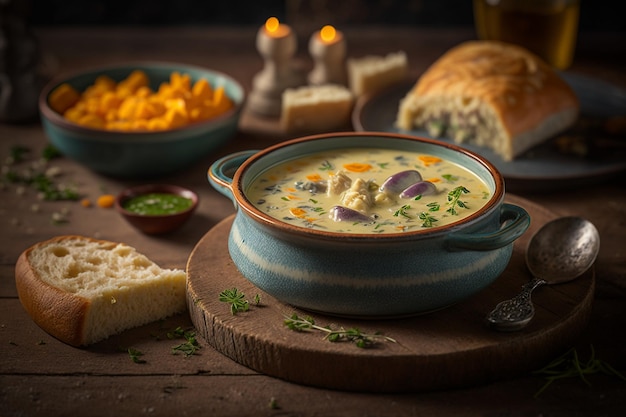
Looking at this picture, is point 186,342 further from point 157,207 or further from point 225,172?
point 157,207

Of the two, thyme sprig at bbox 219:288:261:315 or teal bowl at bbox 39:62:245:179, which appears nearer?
thyme sprig at bbox 219:288:261:315

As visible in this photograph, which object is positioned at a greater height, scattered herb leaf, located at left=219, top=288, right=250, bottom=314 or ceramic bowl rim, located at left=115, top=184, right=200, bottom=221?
scattered herb leaf, located at left=219, top=288, right=250, bottom=314

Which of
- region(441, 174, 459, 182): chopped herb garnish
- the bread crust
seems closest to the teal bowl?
the bread crust

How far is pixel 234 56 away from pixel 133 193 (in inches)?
81.8

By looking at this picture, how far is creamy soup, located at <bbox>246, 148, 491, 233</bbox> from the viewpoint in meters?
2.30

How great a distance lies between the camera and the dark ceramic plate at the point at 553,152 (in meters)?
3.28

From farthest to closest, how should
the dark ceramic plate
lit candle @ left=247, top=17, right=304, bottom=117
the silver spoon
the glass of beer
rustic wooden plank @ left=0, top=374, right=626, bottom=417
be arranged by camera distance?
lit candle @ left=247, top=17, right=304, bottom=117 < the glass of beer < the dark ceramic plate < the silver spoon < rustic wooden plank @ left=0, top=374, right=626, bottom=417

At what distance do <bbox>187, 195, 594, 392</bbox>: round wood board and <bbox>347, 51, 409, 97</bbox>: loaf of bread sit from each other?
6.40 ft

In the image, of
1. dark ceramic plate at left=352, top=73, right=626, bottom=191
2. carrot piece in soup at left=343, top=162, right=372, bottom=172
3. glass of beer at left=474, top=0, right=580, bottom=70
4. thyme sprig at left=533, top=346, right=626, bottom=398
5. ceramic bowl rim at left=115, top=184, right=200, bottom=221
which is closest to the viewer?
thyme sprig at left=533, top=346, right=626, bottom=398

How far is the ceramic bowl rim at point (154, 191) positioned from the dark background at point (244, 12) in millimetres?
2223

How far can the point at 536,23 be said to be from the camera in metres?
4.09

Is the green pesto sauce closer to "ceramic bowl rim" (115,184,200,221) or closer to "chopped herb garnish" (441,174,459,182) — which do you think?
"ceramic bowl rim" (115,184,200,221)

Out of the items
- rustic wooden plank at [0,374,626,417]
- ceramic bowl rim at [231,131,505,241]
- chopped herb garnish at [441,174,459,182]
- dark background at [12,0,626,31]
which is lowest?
rustic wooden plank at [0,374,626,417]

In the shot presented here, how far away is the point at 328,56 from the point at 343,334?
7.73 ft
